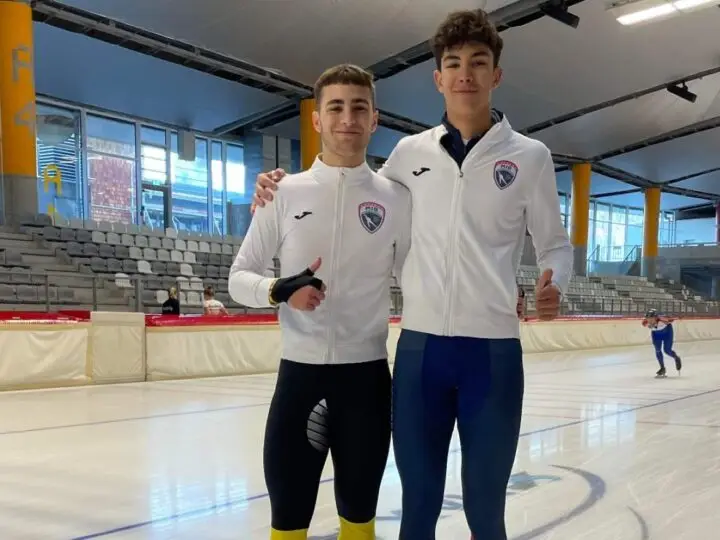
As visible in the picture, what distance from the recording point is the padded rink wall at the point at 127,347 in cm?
727

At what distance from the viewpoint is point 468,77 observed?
1.72 metres

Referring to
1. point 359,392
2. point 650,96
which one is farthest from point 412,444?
point 650,96

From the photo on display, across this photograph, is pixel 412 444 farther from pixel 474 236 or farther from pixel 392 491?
pixel 392 491

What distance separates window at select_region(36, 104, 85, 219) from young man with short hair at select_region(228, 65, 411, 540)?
607 inches

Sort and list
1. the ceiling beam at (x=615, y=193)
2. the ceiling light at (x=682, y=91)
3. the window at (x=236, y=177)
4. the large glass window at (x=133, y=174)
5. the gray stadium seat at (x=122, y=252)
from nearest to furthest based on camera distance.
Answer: the gray stadium seat at (x=122, y=252) < the large glass window at (x=133, y=174) < the ceiling light at (x=682, y=91) < the window at (x=236, y=177) < the ceiling beam at (x=615, y=193)

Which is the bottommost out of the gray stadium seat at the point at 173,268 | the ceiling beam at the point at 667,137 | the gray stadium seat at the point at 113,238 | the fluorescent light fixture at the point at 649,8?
the gray stadium seat at the point at 173,268

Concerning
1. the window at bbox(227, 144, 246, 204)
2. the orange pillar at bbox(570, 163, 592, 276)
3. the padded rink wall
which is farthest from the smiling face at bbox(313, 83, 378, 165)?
the orange pillar at bbox(570, 163, 592, 276)

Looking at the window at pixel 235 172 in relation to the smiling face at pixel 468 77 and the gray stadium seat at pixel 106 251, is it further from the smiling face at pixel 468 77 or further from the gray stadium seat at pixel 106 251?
the smiling face at pixel 468 77

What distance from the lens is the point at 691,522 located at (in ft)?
9.12

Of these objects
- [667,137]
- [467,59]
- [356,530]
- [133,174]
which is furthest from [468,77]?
[667,137]

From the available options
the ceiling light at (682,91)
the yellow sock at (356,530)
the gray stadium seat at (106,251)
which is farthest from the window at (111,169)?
the yellow sock at (356,530)

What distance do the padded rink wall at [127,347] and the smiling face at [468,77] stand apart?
675 centimetres

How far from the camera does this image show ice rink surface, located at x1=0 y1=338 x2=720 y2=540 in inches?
107

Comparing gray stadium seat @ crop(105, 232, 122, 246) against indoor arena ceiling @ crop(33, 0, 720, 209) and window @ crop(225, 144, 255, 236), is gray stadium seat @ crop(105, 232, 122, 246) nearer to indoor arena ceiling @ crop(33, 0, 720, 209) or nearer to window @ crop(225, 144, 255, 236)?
indoor arena ceiling @ crop(33, 0, 720, 209)
